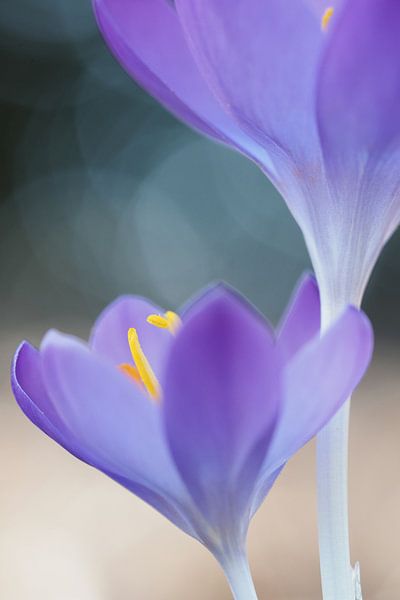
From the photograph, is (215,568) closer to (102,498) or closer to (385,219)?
(102,498)

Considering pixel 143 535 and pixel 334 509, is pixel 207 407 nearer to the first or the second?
pixel 334 509

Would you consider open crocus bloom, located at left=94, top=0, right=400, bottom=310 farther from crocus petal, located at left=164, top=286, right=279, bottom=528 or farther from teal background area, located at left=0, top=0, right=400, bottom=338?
teal background area, located at left=0, top=0, right=400, bottom=338

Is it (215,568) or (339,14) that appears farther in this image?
(215,568)

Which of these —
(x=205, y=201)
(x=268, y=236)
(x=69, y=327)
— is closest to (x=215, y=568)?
(x=69, y=327)

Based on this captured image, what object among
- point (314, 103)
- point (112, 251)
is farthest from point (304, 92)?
point (112, 251)

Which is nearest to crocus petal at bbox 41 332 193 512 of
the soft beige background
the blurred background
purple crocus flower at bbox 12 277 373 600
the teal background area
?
purple crocus flower at bbox 12 277 373 600
